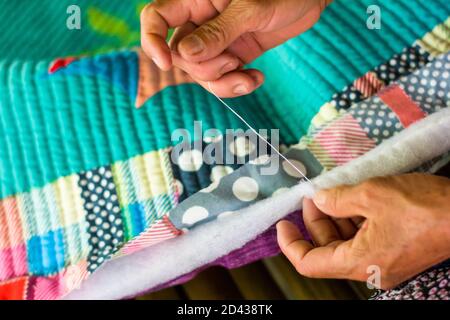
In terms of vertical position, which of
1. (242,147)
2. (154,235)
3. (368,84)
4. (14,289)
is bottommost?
(14,289)

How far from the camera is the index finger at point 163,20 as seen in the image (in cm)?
55

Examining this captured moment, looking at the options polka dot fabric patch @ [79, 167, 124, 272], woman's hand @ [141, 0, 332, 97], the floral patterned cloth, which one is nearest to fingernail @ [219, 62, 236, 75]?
woman's hand @ [141, 0, 332, 97]

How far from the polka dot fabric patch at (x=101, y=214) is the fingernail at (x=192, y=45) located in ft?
0.77

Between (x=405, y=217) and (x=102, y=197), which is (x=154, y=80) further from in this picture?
(x=405, y=217)

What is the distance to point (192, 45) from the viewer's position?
0.54 metres

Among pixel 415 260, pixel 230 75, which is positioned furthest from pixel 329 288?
pixel 230 75

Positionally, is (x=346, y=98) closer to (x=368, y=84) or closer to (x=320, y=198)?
(x=368, y=84)

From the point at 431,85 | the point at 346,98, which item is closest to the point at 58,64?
the point at 346,98

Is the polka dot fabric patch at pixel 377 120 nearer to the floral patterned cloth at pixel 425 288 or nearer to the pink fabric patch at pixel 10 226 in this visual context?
the floral patterned cloth at pixel 425 288

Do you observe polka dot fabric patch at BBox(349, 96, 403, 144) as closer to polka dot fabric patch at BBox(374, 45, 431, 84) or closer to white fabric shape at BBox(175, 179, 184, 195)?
polka dot fabric patch at BBox(374, 45, 431, 84)

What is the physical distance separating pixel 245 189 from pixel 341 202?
0.14 meters

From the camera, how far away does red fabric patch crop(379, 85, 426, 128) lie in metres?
0.69

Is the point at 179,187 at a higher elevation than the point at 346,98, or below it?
below

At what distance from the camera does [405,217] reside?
53 cm
